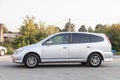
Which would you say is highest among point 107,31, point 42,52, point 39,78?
point 107,31

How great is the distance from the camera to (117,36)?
4147 cm

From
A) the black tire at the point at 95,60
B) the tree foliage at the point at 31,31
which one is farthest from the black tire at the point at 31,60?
the tree foliage at the point at 31,31

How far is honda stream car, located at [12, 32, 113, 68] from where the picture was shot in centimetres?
1450

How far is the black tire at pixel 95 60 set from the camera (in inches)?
585

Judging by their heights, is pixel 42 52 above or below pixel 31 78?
above

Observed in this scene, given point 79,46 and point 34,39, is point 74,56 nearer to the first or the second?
point 79,46

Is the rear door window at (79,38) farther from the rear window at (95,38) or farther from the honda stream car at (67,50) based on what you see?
the rear window at (95,38)

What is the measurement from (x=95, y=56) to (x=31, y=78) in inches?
180

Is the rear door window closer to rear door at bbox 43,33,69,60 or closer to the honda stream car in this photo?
the honda stream car

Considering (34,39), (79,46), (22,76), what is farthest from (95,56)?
(34,39)

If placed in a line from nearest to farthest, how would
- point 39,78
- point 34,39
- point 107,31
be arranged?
point 39,78
point 34,39
point 107,31

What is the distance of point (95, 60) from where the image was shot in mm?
14906

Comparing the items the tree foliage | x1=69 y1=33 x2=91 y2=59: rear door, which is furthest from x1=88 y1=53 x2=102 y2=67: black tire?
the tree foliage

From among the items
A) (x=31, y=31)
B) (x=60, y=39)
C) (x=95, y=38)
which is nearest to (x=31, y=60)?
(x=60, y=39)
